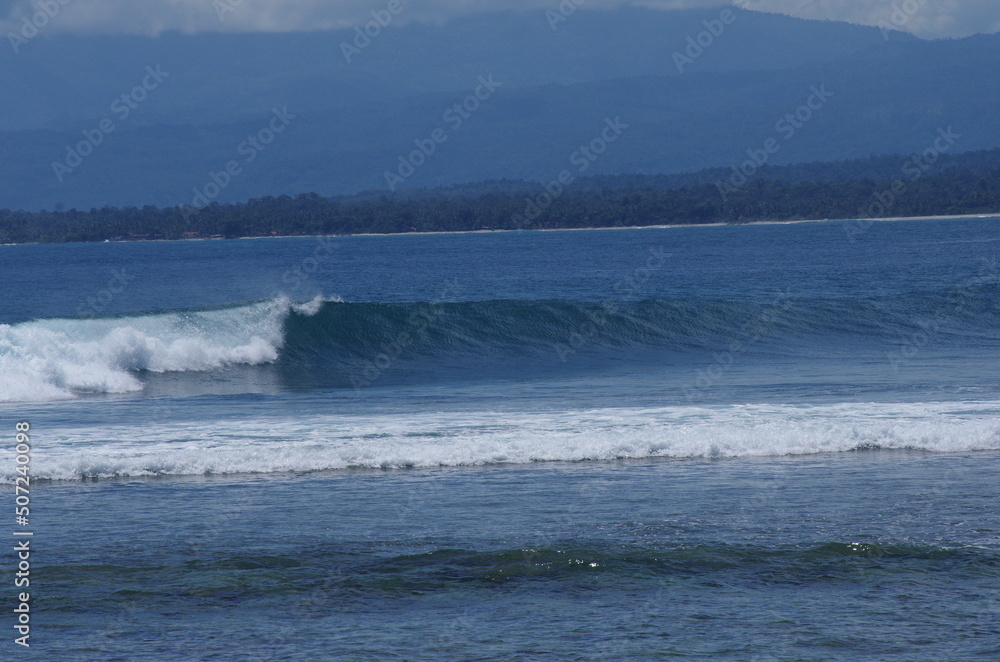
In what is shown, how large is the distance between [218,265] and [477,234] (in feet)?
275

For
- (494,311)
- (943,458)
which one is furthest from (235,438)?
(494,311)

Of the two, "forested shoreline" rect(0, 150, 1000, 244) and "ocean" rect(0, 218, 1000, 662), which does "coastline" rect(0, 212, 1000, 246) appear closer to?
"forested shoreline" rect(0, 150, 1000, 244)

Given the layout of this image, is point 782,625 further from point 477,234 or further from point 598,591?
point 477,234

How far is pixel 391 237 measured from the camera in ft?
585

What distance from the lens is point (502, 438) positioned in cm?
1487

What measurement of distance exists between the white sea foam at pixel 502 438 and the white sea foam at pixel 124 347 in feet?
19.6

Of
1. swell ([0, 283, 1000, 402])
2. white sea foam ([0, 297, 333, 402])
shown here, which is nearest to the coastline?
swell ([0, 283, 1000, 402])

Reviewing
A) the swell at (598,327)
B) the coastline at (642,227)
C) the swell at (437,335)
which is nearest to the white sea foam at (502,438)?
the swell at (437,335)

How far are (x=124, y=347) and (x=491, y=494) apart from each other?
15.7m

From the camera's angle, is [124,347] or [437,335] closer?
[124,347]

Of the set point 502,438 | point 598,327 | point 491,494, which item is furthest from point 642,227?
point 491,494

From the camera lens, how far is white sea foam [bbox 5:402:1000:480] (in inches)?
541

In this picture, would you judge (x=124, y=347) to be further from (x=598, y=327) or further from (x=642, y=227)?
(x=642, y=227)

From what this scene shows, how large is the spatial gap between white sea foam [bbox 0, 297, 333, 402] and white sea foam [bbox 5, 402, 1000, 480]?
598cm
